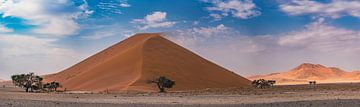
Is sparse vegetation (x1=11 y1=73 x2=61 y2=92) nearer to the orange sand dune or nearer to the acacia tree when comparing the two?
the acacia tree

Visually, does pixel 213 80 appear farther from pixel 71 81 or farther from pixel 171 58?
pixel 71 81

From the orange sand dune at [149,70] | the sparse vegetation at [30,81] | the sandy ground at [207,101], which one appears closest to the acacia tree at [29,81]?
the sparse vegetation at [30,81]

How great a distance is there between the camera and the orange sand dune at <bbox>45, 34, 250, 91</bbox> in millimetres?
108812

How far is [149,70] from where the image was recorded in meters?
113

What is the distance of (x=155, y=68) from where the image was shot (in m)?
116

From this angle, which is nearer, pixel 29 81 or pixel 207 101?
pixel 207 101

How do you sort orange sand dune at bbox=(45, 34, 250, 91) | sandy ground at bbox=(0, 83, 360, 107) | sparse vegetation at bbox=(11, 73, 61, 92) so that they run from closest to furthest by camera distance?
sandy ground at bbox=(0, 83, 360, 107) < sparse vegetation at bbox=(11, 73, 61, 92) < orange sand dune at bbox=(45, 34, 250, 91)

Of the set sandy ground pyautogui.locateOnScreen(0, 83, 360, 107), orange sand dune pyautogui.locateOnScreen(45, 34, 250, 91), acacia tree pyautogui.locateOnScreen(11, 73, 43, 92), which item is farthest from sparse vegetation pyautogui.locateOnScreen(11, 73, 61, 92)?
sandy ground pyautogui.locateOnScreen(0, 83, 360, 107)

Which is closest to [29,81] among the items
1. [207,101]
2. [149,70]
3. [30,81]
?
[30,81]

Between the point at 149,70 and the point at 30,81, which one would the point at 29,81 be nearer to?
the point at 30,81

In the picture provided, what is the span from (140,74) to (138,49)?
2663cm

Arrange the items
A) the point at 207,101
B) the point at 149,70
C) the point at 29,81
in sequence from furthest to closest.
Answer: the point at 149,70 → the point at 29,81 → the point at 207,101

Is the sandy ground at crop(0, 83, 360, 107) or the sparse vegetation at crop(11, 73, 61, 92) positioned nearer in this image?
the sandy ground at crop(0, 83, 360, 107)

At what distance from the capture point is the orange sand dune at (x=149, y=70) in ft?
357
